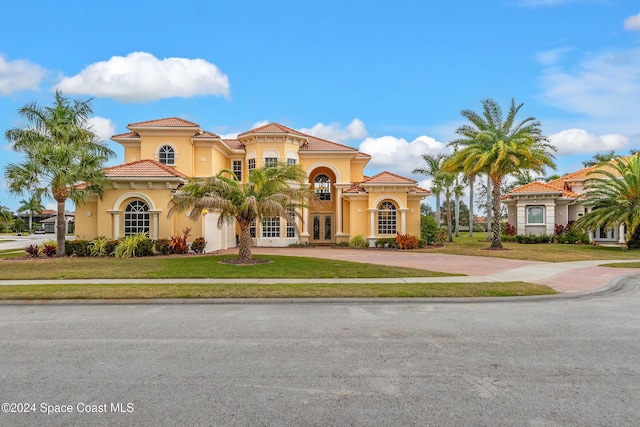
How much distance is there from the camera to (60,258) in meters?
19.2

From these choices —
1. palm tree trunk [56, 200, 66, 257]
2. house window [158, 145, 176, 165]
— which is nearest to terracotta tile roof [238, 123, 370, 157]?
house window [158, 145, 176, 165]

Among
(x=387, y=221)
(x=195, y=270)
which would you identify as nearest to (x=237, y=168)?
(x=387, y=221)

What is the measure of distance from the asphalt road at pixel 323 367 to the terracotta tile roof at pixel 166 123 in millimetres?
19980

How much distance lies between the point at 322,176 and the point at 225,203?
54.4 ft

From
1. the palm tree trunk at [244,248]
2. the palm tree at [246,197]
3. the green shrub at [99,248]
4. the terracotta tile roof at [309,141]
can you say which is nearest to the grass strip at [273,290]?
the palm tree at [246,197]

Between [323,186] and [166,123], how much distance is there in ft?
40.9

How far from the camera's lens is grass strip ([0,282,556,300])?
31.4 ft

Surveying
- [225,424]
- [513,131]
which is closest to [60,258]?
[225,424]

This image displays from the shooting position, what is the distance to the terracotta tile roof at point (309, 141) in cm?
2798

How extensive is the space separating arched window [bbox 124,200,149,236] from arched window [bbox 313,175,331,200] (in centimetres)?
1351

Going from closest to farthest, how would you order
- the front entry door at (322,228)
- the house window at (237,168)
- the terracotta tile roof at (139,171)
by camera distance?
Result: 1. the terracotta tile roof at (139,171)
2. the house window at (237,168)
3. the front entry door at (322,228)

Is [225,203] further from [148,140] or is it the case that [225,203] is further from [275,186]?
[148,140]

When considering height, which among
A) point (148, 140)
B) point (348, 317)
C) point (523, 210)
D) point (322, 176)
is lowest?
point (348, 317)

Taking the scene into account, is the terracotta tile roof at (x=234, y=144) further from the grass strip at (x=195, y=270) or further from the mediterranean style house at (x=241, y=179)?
the grass strip at (x=195, y=270)
